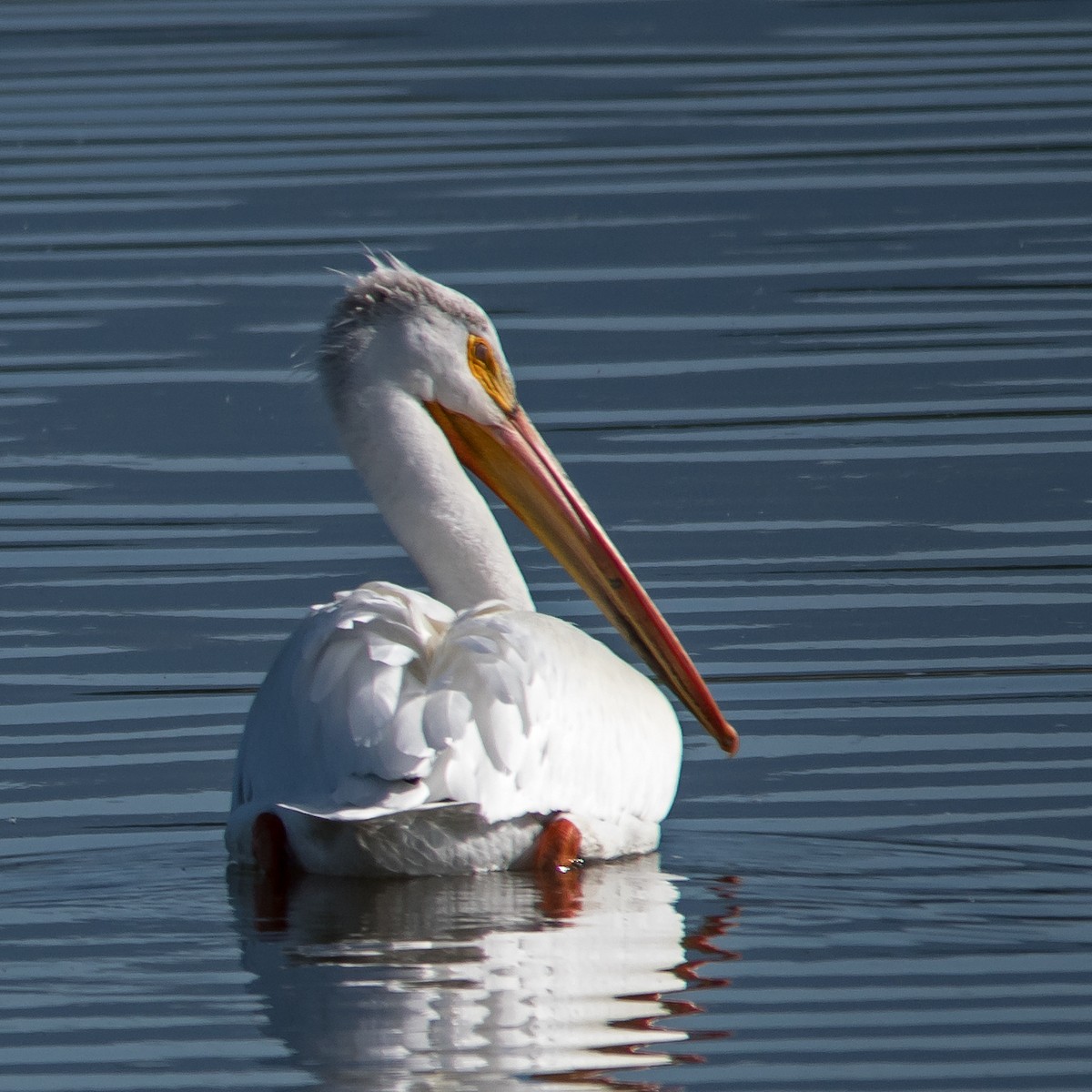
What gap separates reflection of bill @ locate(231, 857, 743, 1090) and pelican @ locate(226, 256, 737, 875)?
0.09 metres

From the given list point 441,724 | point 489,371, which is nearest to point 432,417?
point 489,371

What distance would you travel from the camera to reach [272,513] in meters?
7.60

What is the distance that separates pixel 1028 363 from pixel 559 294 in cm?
186

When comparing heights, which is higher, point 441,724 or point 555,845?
point 441,724

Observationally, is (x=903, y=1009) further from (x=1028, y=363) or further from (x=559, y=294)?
(x=559, y=294)

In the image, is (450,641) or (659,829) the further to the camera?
(659,829)

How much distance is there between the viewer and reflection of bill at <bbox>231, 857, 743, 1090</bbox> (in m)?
3.94

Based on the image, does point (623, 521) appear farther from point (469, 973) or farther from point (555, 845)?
point (469, 973)

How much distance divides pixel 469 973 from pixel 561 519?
1795 millimetres

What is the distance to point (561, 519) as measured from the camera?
19.6ft

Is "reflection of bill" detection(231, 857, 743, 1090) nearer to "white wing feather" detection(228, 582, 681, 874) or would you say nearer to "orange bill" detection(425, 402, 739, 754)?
"white wing feather" detection(228, 582, 681, 874)

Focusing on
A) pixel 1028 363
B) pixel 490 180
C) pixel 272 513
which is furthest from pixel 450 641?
pixel 490 180

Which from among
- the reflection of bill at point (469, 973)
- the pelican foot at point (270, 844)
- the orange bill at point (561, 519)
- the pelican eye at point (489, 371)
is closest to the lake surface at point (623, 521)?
the reflection of bill at point (469, 973)

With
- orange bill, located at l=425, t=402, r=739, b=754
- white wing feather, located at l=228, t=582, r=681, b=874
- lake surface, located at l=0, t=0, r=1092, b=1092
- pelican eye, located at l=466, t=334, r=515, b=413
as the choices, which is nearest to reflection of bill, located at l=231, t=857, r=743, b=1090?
lake surface, located at l=0, t=0, r=1092, b=1092
